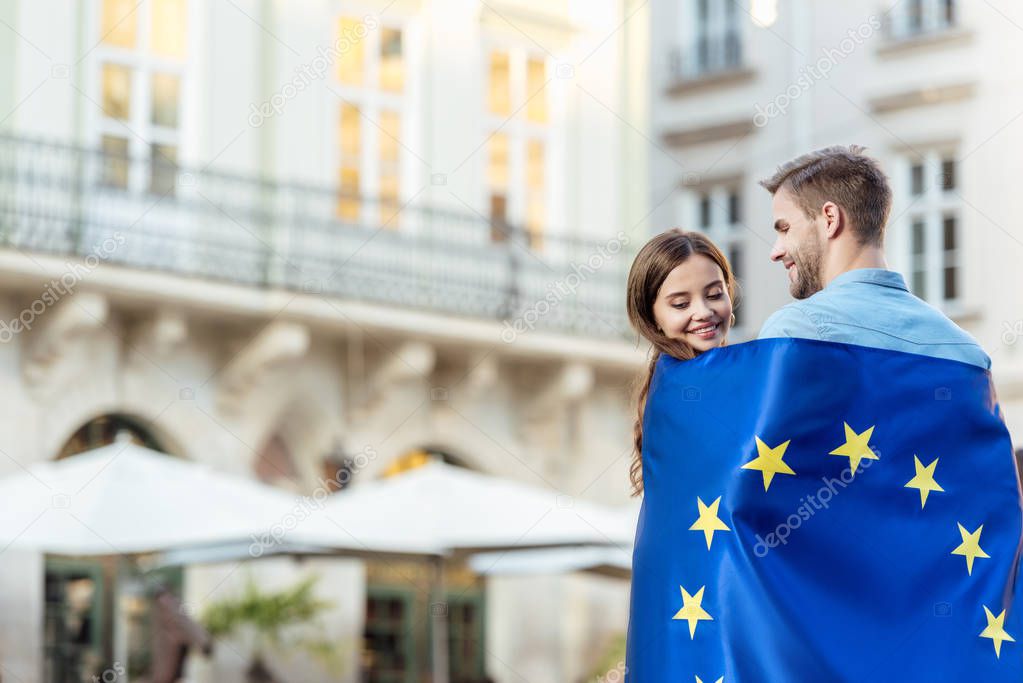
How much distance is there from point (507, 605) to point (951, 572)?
1700 centimetres

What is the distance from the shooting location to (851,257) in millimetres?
4137

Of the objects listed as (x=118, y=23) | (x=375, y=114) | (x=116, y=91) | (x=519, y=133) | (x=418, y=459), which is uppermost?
(x=118, y=23)

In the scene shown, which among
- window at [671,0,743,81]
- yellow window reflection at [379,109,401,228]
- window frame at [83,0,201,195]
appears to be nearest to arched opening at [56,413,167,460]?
window frame at [83,0,201,195]

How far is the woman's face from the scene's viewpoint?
14.3 ft

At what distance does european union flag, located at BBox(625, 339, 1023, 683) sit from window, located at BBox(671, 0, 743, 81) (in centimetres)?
2186

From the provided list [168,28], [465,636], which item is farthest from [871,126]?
[168,28]

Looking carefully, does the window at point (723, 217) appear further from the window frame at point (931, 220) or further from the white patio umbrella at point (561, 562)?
the white patio umbrella at point (561, 562)

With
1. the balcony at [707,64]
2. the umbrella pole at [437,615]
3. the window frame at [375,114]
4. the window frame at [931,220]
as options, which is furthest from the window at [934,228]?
the umbrella pole at [437,615]

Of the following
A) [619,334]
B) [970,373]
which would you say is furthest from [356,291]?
[970,373]

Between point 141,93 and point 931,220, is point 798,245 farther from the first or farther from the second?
point 931,220

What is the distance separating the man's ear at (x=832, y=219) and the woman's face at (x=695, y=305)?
366 mm

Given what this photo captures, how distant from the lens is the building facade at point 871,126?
23016 mm

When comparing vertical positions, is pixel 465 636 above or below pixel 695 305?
below

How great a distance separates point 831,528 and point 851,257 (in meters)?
0.57
